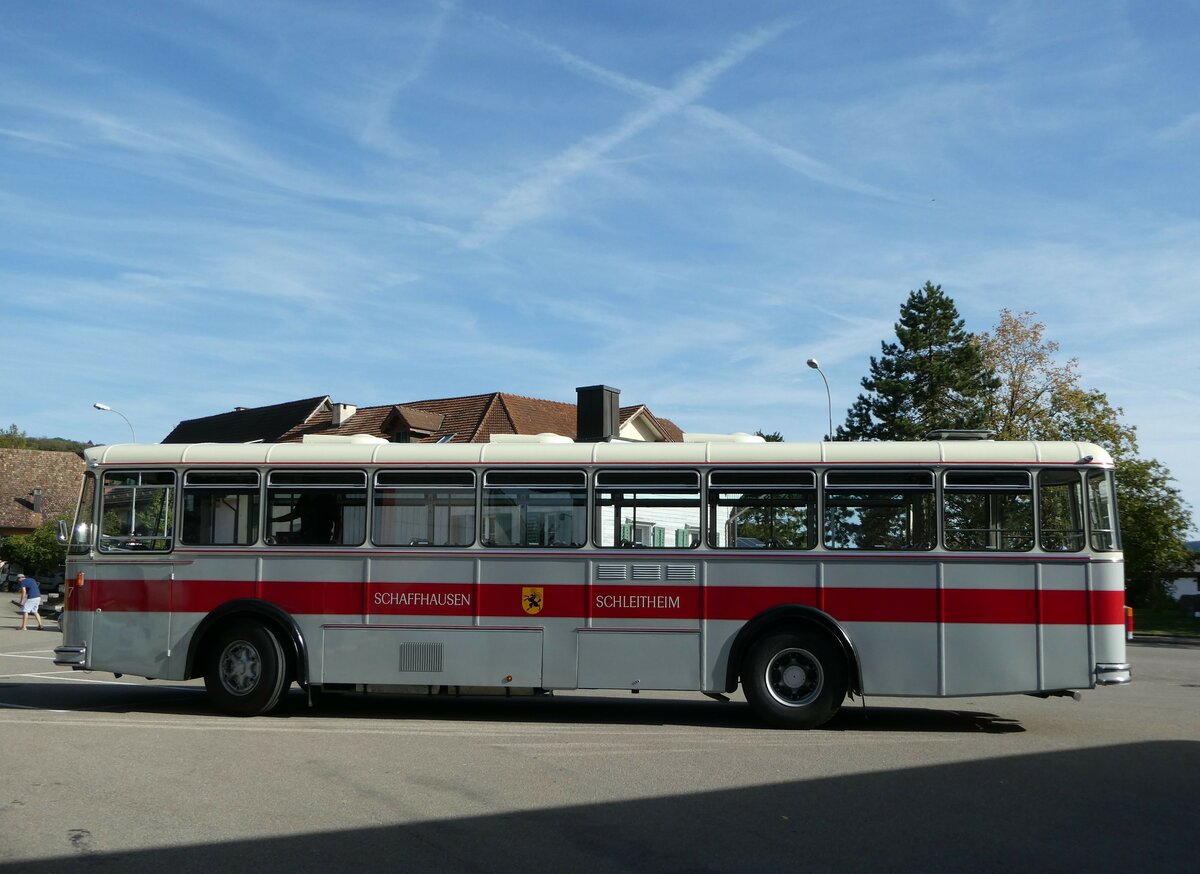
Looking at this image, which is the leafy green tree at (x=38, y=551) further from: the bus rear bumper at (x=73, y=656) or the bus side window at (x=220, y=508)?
the bus side window at (x=220, y=508)

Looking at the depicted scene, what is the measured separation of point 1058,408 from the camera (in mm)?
54406

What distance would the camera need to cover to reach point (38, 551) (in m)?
56.8

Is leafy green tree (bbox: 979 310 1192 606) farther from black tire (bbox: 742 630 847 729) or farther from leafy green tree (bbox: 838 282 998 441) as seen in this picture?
black tire (bbox: 742 630 847 729)

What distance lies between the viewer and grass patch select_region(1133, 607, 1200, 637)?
42875 mm

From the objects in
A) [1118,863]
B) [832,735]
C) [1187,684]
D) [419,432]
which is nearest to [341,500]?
[832,735]

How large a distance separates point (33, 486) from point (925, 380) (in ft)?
203

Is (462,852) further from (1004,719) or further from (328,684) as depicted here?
(1004,719)

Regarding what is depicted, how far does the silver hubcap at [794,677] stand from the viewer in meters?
12.4

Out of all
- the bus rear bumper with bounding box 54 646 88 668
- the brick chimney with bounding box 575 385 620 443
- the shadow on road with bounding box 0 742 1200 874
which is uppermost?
the brick chimney with bounding box 575 385 620 443

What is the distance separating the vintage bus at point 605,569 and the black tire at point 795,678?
23 millimetres

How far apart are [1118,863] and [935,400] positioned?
179 ft

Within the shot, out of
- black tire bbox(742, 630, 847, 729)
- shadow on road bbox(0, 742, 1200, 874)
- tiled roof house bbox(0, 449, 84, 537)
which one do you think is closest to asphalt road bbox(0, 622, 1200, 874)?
shadow on road bbox(0, 742, 1200, 874)

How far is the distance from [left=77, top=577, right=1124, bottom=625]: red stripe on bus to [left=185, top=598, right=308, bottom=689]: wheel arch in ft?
0.37

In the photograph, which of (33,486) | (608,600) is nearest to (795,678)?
(608,600)
